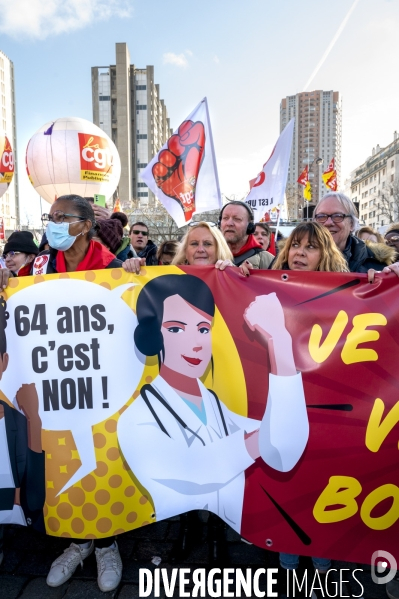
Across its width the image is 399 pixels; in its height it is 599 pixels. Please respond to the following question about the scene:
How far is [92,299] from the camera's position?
2.76 m

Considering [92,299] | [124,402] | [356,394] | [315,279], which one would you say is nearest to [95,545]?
[124,402]

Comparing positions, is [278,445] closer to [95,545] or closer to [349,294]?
[349,294]

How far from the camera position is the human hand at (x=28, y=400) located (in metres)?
2.72

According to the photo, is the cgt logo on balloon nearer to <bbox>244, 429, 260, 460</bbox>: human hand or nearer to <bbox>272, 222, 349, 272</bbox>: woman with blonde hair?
<bbox>272, 222, 349, 272</bbox>: woman with blonde hair

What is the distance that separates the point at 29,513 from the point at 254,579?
141 cm

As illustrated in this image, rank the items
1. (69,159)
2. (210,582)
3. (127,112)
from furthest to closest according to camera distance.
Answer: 1. (127,112)
2. (69,159)
3. (210,582)

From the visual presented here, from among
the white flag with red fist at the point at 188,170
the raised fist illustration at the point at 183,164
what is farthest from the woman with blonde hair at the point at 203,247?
the raised fist illustration at the point at 183,164

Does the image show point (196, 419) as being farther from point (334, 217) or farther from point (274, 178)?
point (274, 178)

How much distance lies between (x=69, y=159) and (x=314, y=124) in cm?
8616

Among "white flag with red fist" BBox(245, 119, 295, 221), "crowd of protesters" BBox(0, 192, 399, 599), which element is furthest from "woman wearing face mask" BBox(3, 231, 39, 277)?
"white flag with red fist" BBox(245, 119, 295, 221)

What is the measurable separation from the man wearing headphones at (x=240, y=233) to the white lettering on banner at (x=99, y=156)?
296 inches

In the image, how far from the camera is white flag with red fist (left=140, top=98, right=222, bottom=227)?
225 inches

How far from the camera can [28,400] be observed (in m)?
2.73

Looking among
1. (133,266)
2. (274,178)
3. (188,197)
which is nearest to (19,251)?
(188,197)
